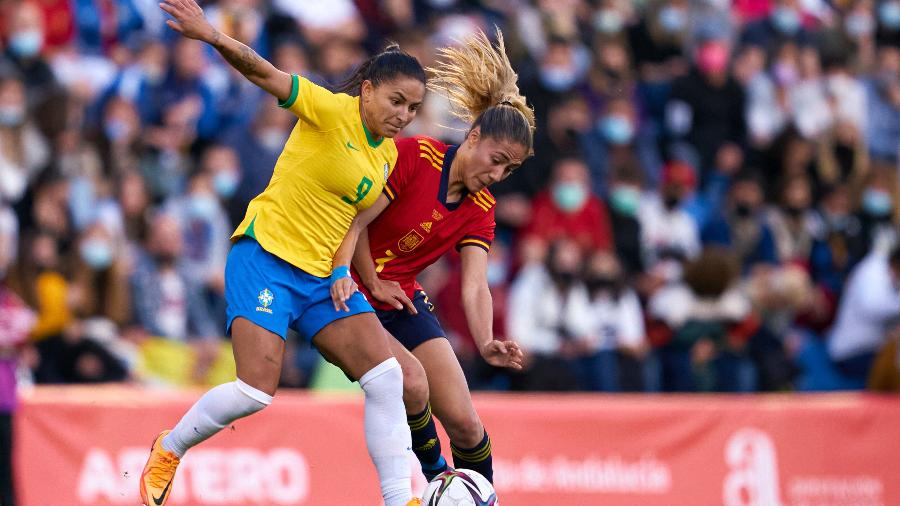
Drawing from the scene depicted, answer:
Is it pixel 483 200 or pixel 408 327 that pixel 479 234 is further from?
pixel 408 327

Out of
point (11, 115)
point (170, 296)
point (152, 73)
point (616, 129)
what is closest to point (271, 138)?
point (152, 73)

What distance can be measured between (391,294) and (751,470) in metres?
4.44

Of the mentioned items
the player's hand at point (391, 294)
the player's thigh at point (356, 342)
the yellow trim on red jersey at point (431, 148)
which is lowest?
the player's thigh at point (356, 342)

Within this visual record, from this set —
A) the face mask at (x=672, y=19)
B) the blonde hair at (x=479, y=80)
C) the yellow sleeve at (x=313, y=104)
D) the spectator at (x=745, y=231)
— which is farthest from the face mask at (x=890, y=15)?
the yellow sleeve at (x=313, y=104)

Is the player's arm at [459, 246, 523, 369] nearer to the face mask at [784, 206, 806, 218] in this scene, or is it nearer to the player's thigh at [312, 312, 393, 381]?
the player's thigh at [312, 312, 393, 381]

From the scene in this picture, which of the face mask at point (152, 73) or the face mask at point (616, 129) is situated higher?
the face mask at point (152, 73)

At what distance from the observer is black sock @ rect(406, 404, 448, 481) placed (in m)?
7.62

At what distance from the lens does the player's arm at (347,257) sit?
6977mm

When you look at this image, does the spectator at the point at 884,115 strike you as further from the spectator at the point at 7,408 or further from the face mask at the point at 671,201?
the spectator at the point at 7,408

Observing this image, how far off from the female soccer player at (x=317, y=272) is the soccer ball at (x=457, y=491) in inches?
7.1

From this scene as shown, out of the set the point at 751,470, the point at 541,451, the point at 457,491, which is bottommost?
the point at 751,470

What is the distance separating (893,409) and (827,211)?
3999 mm

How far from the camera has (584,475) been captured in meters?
10.5

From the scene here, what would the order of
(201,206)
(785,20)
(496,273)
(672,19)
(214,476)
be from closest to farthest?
(214,476) < (201,206) < (496,273) < (672,19) < (785,20)
